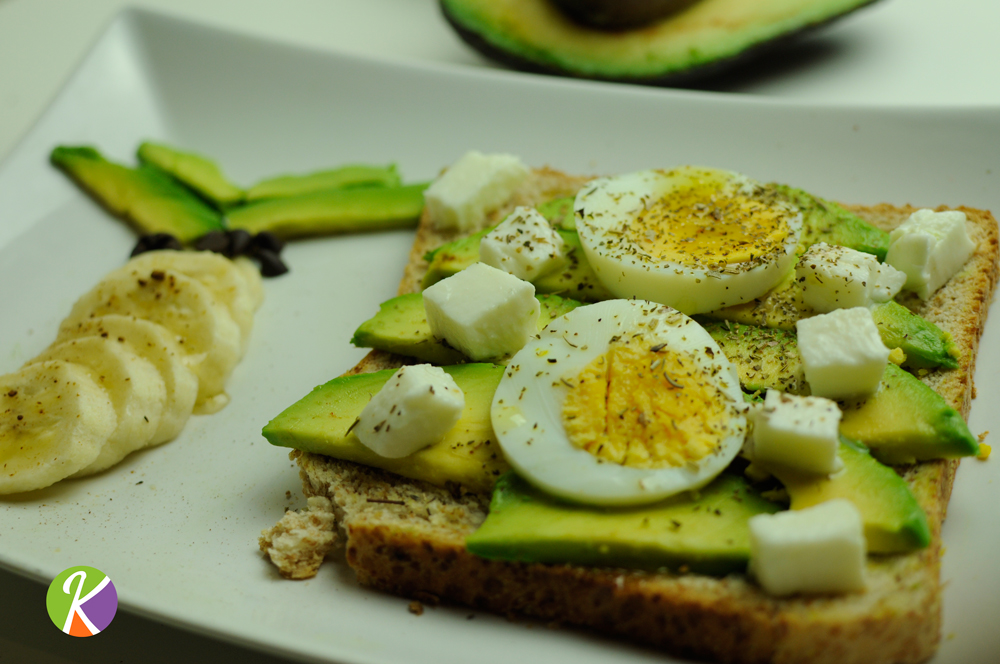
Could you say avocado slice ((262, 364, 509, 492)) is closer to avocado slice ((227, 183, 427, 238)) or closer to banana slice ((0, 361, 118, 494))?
banana slice ((0, 361, 118, 494))

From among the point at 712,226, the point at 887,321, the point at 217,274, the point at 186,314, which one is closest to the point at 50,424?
the point at 186,314

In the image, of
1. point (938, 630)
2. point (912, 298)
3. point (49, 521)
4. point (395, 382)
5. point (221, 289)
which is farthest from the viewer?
point (221, 289)

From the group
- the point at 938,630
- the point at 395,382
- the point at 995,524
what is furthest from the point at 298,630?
the point at 995,524

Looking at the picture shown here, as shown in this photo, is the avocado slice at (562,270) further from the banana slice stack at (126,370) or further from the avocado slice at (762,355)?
the banana slice stack at (126,370)

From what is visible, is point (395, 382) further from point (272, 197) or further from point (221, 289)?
point (272, 197)

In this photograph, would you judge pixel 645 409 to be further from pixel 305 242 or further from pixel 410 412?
pixel 305 242

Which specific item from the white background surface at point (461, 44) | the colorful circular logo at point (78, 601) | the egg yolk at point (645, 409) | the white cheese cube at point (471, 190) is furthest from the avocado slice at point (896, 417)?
the white background surface at point (461, 44)
